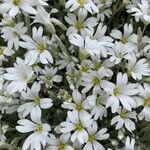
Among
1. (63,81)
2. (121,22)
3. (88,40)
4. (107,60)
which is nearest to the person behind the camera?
(88,40)

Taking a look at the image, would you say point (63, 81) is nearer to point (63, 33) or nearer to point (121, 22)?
point (63, 33)

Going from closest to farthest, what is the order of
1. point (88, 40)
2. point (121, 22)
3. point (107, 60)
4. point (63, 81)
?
point (88, 40)
point (107, 60)
point (63, 81)
point (121, 22)

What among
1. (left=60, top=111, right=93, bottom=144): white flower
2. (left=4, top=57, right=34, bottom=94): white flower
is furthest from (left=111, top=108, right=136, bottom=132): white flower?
(left=4, top=57, right=34, bottom=94): white flower

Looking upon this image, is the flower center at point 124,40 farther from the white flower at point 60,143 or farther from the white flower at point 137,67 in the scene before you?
the white flower at point 60,143

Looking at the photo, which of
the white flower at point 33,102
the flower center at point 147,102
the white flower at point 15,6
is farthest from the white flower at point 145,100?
the white flower at point 15,6

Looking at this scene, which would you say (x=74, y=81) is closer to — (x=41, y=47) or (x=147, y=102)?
(x=41, y=47)

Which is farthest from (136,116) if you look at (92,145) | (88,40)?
(88,40)
